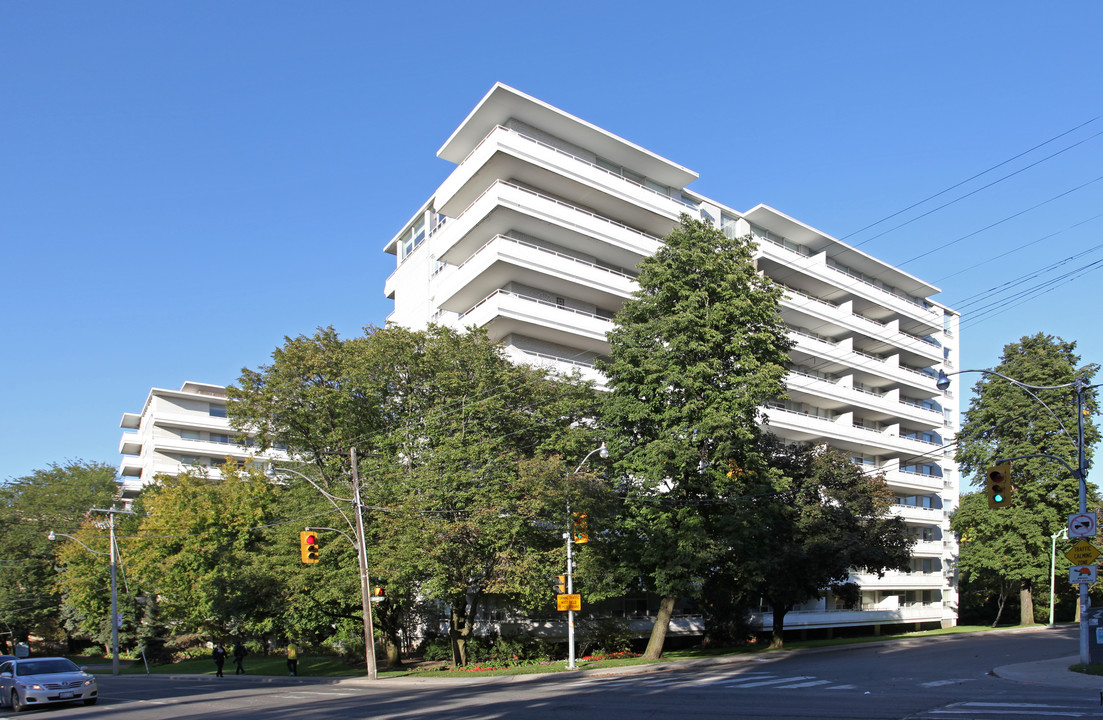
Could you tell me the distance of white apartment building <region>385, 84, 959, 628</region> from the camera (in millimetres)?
44312

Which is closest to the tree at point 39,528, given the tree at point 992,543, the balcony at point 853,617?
the balcony at point 853,617

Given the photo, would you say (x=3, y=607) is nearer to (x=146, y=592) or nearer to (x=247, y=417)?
(x=146, y=592)

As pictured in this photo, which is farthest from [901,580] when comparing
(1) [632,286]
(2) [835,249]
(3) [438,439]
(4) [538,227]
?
(3) [438,439]

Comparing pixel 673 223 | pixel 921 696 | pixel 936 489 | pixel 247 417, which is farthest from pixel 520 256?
pixel 936 489

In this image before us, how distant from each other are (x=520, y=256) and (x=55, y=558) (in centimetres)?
5449

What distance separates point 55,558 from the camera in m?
69.0

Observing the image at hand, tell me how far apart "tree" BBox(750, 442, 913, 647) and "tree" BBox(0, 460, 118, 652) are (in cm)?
5683

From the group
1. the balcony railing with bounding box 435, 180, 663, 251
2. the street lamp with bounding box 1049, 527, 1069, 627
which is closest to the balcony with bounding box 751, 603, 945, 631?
the street lamp with bounding box 1049, 527, 1069, 627

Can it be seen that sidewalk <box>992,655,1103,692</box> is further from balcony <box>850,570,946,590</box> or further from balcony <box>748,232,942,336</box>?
balcony <box>748,232,942,336</box>

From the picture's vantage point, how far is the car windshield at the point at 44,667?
2211 centimetres

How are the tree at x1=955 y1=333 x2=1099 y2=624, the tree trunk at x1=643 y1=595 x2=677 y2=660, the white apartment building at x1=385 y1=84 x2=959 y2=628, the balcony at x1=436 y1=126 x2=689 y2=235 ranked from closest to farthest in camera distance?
1. the tree trunk at x1=643 y1=595 x2=677 y2=660
2. the balcony at x1=436 y1=126 x2=689 y2=235
3. the white apartment building at x1=385 y1=84 x2=959 y2=628
4. the tree at x1=955 y1=333 x2=1099 y2=624

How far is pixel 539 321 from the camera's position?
43250 millimetres

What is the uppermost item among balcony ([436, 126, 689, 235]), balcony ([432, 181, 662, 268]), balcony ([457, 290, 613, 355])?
balcony ([436, 126, 689, 235])

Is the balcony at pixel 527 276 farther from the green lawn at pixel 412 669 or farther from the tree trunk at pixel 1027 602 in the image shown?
the tree trunk at pixel 1027 602
